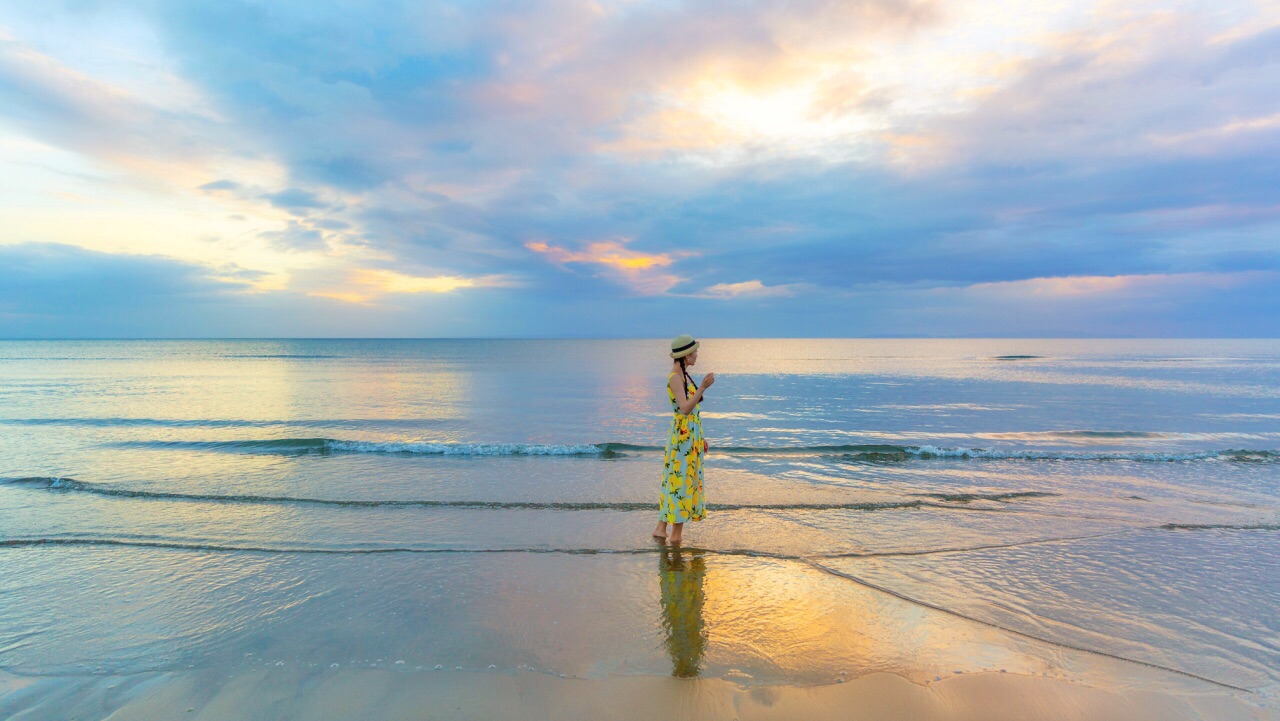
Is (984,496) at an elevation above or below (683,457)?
below

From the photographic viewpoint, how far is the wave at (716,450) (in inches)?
585

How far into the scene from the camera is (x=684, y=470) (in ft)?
23.2

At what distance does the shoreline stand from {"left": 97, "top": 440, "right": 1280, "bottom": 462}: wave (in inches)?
422

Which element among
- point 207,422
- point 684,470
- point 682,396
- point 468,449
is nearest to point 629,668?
point 684,470

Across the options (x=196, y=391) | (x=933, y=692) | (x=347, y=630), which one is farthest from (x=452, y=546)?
(x=196, y=391)

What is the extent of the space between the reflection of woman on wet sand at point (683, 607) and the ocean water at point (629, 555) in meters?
0.03

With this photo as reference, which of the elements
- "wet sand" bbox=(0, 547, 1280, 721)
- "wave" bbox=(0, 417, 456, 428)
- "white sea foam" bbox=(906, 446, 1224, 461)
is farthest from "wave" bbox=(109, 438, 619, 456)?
"wet sand" bbox=(0, 547, 1280, 721)

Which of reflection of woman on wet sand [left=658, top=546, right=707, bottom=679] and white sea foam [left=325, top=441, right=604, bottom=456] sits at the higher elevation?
white sea foam [left=325, top=441, right=604, bottom=456]

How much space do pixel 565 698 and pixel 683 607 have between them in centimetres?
180

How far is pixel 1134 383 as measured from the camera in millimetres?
39062

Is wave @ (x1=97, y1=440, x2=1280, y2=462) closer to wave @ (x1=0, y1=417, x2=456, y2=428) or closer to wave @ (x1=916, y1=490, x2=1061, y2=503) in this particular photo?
wave @ (x1=0, y1=417, x2=456, y2=428)

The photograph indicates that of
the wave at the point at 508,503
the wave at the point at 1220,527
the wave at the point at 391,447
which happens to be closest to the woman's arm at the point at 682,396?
the wave at the point at 508,503

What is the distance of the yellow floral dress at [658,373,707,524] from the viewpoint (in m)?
7.04

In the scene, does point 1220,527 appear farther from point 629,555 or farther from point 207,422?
point 207,422
